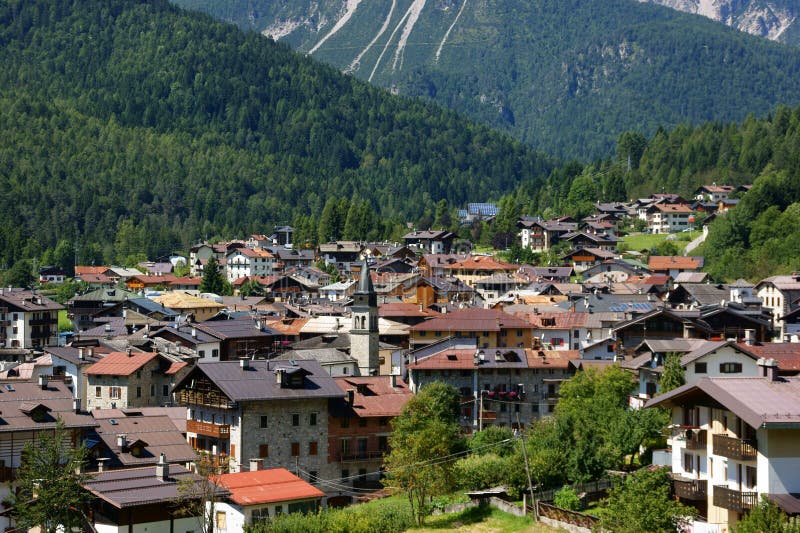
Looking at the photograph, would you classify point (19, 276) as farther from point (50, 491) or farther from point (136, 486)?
point (50, 491)

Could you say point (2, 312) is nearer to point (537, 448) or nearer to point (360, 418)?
point (360, 418)

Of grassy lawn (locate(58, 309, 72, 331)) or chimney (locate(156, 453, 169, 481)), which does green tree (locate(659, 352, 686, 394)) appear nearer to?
chimney (locate(156, 453, 169, 481))

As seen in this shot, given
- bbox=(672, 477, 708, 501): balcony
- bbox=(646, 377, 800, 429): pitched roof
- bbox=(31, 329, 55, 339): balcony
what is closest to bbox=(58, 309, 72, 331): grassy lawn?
bbox=(31, 329, 55, 339): balcony

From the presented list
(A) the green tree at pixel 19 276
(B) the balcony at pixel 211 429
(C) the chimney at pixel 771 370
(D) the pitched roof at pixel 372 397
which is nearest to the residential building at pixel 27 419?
(B) the balcony at pixel 211 429

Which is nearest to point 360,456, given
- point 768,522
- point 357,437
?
point 357,437

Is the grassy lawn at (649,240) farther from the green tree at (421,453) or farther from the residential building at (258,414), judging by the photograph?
the residential building at (258,414)

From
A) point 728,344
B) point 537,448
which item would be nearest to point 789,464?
point 537,448
